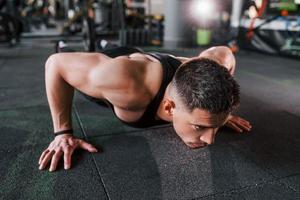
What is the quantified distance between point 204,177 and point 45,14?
9.10 meters

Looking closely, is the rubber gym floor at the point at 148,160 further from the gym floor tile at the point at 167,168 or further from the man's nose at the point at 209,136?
the man's nose at the point at 209,136

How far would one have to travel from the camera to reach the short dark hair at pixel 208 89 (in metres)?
1.01

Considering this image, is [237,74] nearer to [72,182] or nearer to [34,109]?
[34,109]

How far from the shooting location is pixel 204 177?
119 cm

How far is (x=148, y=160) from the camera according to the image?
A: 4.33 ft

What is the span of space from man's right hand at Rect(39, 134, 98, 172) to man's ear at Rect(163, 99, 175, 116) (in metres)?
0.43

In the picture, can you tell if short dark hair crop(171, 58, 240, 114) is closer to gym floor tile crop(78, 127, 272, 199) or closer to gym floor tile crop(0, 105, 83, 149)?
gym floor tile crop(78, 127, 272, 199)

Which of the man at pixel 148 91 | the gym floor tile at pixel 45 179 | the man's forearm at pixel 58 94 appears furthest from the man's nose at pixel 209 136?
the man's forearm at pixel 58 94

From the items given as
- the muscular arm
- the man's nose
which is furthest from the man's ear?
the muscular arm

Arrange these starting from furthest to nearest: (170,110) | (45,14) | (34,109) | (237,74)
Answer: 1. (45,14)
2. (237,74)
3. (34,109)
4. (170,110)

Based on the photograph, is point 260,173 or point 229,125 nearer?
point 260,173

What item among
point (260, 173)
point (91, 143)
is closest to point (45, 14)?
point (91, 143)

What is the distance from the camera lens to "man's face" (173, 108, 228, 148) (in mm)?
1037

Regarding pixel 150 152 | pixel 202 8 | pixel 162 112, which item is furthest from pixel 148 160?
pixel 202 8
